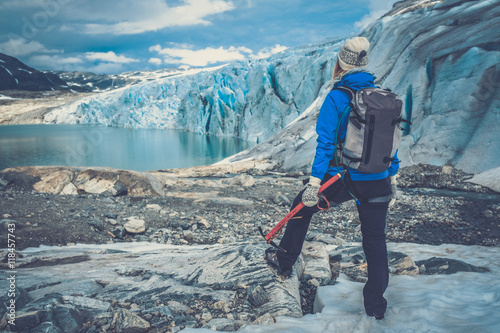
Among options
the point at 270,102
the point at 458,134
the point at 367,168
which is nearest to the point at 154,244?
the point at 367,168

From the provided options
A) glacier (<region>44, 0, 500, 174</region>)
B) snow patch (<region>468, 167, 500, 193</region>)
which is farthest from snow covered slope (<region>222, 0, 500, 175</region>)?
snow patch (<region>468, 167, 500, 193</region>)

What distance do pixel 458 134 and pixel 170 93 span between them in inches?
1643

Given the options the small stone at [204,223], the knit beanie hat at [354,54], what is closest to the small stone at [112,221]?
the small stone at [204,223]

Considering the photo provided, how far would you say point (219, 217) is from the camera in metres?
6.06

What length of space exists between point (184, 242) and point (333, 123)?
357 centimetres

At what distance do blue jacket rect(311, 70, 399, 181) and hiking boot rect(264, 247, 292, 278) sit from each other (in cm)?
92

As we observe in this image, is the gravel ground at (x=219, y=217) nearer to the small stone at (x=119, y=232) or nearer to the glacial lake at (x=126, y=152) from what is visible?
the small stone at (x=119, y=232)

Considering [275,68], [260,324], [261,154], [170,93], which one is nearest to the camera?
[260,324]

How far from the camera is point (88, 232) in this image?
4.73m

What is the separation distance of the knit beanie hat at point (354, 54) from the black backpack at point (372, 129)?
0.31 metres

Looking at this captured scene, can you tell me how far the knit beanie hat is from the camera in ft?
7.06

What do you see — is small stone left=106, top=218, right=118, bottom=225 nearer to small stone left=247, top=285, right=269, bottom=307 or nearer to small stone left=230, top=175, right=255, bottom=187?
small stone left=247, top=285, right=269, bottom=307

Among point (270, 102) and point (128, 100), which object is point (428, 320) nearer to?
point (270, 102)

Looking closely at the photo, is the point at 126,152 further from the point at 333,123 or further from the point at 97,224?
the point at 333,123
